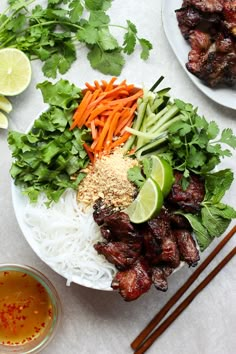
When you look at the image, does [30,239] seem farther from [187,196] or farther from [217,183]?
[217,183]

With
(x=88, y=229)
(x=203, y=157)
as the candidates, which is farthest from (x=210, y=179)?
(x=88, y=229)

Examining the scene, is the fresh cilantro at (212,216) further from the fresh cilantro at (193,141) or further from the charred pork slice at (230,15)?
the charred pork slice at (230,15)

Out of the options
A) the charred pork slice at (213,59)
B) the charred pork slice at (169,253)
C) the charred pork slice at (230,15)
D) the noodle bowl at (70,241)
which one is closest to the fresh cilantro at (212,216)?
the charred pork slice at (169,253)

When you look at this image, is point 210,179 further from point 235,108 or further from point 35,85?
point 35,85

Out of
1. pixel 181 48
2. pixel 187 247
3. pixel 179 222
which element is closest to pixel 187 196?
pixel 179 222

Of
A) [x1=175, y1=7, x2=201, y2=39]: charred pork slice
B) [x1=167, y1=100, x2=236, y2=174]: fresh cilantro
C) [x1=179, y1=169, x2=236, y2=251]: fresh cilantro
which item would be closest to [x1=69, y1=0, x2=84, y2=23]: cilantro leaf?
[x1=175, y1=7, x2=201, y2=39]: charred pork slice
